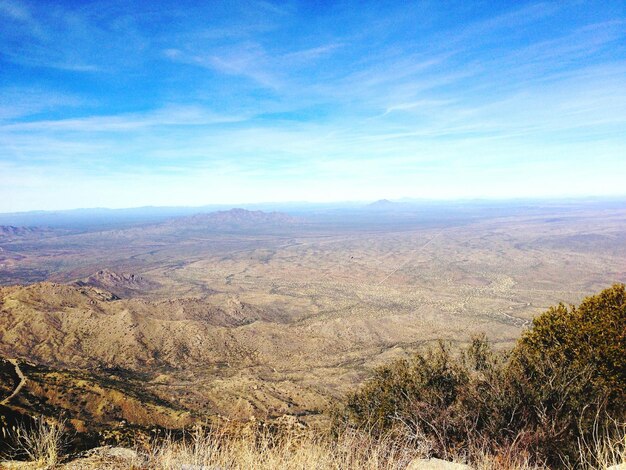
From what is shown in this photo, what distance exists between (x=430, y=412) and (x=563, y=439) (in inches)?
117

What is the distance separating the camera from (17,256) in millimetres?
172125

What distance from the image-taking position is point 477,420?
7.95m

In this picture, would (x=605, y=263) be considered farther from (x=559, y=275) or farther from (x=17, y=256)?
(x=17, y=256)

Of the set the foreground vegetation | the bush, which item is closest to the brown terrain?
the foreground vegetation

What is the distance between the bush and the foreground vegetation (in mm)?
45

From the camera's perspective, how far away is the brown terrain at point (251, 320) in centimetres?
2519

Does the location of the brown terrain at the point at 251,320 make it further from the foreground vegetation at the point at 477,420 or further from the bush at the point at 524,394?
the bush at the point at 524,394

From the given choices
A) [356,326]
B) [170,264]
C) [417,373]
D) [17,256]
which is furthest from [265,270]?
[17,256]

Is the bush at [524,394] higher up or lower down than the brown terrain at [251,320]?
higher up

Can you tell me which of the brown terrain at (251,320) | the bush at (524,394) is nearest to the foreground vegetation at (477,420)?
the bush at (524,394)

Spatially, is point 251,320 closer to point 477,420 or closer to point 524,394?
point 524,394

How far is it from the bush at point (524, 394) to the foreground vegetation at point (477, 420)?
4 cm

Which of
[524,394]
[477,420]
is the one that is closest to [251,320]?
[524,394]

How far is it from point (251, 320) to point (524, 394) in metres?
58.2
